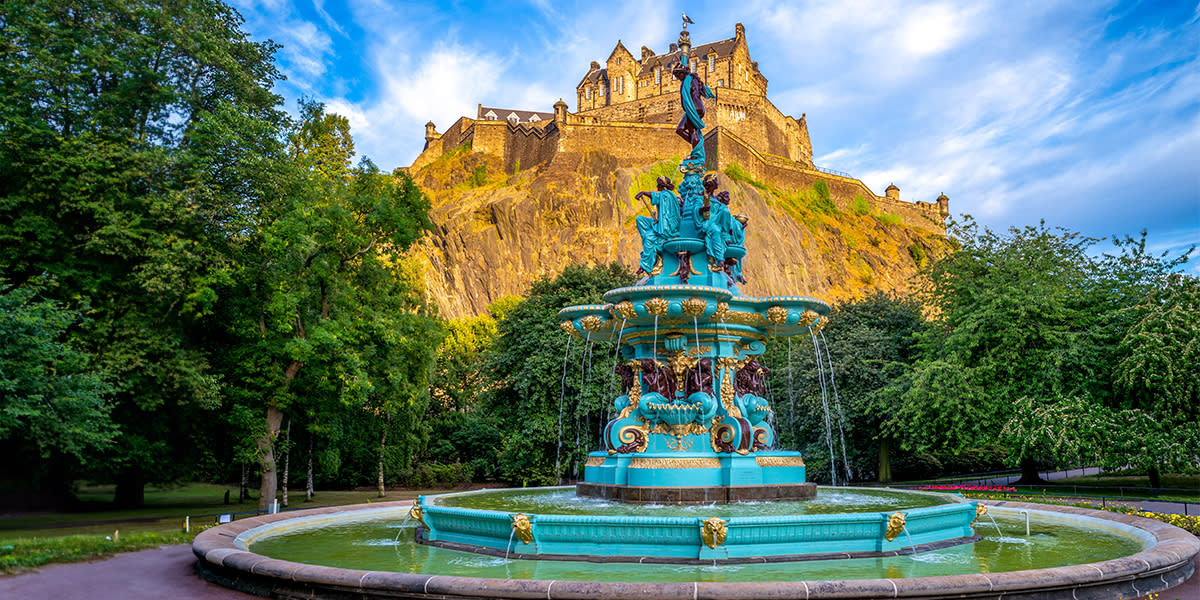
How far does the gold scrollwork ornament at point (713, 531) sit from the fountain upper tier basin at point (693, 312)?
208 inches

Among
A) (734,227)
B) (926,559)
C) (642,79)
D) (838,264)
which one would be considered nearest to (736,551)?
(926,559)

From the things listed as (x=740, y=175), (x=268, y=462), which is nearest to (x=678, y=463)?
(x=268, y=462)

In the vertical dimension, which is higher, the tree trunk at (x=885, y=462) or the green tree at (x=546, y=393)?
the green tree at (x=546, y=393)

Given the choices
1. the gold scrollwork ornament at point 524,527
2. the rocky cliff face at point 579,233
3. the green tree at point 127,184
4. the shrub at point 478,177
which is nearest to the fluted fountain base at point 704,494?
the gold scrollwork ornament at point 524,527

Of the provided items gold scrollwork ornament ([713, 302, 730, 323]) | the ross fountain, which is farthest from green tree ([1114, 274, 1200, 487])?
gold scrollwork ornament ([713, 302, 730, 323])

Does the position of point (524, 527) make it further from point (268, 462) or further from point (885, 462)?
point (885, 462)

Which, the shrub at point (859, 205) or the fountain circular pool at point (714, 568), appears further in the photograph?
the shrub at point (859, 205)

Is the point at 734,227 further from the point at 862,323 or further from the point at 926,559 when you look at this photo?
the point at 862,323

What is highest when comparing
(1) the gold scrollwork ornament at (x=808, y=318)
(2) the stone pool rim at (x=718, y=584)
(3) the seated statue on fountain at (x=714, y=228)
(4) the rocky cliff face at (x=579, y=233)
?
(4) the rocky cliff face at (x=579, y=233)

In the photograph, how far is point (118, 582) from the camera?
337 inches

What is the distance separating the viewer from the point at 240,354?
69.2 ft

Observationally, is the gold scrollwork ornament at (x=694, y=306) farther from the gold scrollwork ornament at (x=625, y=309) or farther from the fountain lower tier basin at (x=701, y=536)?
the fountain lower tier basin at (x=701, y=536)

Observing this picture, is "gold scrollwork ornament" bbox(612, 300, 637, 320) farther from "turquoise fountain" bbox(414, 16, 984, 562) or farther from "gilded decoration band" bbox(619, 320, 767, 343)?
"gilded decoration band" bbox(619, 320, 767, 343)

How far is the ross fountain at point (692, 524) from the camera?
714 cm
